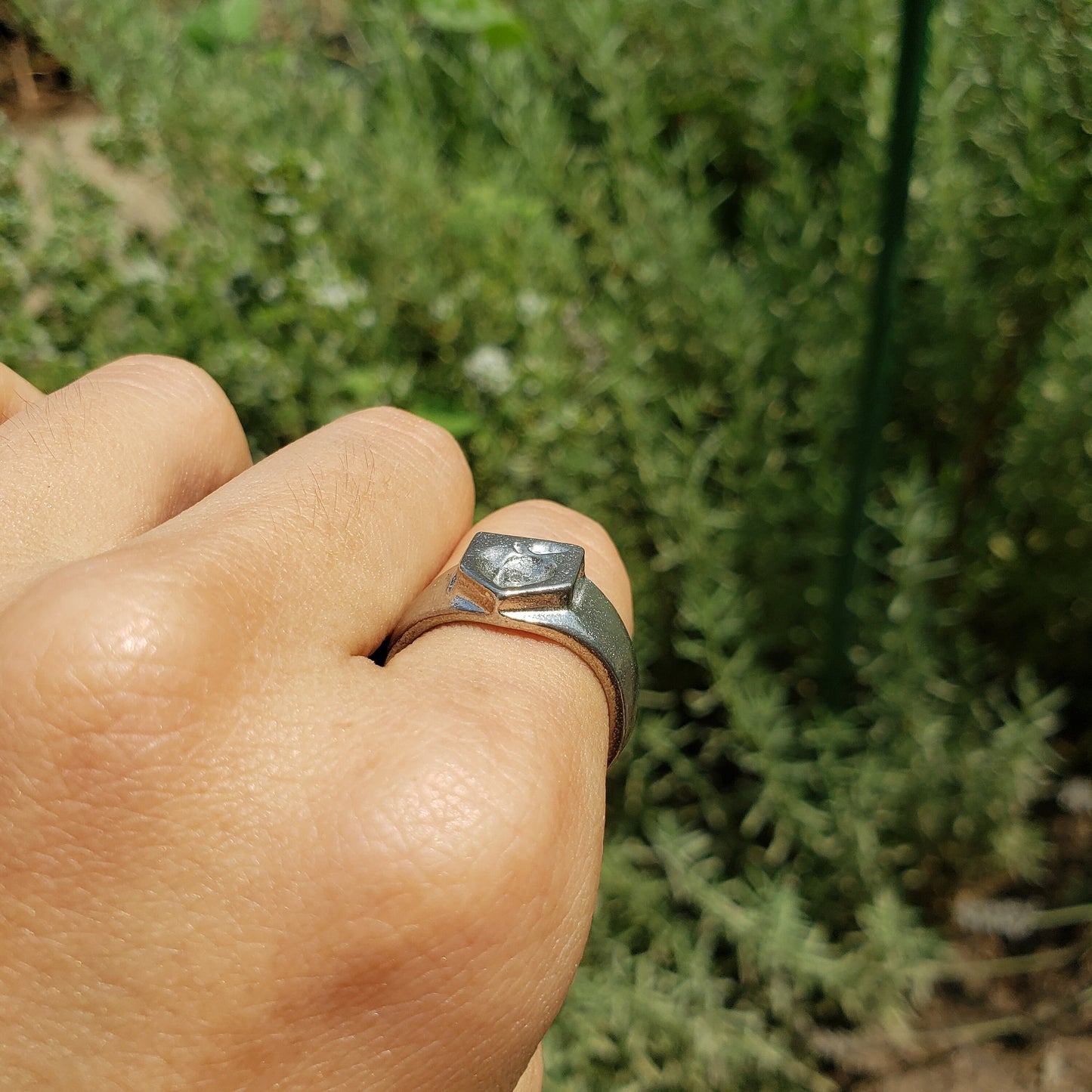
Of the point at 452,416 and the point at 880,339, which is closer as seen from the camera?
the point at 880,339

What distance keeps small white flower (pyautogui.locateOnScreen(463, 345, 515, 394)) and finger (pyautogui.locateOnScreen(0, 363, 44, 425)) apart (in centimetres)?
136

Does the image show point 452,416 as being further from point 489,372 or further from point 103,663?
point 103,663

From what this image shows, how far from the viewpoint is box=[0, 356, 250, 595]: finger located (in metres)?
1.01

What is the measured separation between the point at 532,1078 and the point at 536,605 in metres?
0.57

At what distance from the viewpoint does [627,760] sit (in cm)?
238

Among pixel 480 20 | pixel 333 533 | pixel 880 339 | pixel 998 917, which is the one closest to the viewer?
pixel 333 533

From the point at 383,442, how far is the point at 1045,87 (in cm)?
185

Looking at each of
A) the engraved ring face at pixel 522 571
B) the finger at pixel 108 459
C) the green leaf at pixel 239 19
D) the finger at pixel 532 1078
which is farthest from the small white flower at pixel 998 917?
the green leaf at pixel 239 19

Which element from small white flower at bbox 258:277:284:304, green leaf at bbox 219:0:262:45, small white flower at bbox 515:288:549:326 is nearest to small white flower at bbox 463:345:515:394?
small white flower at bbox 515:288:549:326

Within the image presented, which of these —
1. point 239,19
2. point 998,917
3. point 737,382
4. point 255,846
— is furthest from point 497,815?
point 239,19

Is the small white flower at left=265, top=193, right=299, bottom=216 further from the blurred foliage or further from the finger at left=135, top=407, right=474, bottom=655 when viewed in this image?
the finger at left=135, top=407, right=474, bottom=655

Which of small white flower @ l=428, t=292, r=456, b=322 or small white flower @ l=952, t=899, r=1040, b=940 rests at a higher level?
small white flower @ l=428, t=292, r=456, b=322

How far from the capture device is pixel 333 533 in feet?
3.32

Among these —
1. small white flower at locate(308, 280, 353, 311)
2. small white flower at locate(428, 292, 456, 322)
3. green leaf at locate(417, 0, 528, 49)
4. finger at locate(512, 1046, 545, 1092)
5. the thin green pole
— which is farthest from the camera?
green leaf at locate(417, 0, 528, 49)
